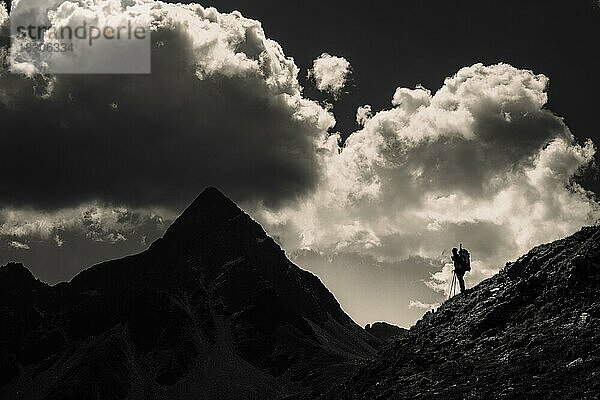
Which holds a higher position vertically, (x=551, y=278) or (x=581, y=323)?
(x=551, y=278)

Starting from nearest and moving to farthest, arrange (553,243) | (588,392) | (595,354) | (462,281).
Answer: (588,392)
(595,354)
(553,243)
(462,281)

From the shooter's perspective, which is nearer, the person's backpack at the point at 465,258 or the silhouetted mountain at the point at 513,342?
the silhouetted mountain at the point at 513,342

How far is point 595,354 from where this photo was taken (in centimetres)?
3081

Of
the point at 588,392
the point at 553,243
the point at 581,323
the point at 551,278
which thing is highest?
the point at 553,243

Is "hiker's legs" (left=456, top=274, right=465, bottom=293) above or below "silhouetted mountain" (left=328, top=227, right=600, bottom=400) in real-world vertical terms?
above

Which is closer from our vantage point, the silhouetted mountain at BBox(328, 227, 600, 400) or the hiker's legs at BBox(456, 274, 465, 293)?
the silhouetted mountain at BBox(328, 227, 600, 400)

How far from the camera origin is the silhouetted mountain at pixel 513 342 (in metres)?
31.6

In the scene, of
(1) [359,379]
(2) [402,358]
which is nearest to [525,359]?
(2) [402,358]

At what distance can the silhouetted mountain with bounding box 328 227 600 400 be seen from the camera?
104 feet

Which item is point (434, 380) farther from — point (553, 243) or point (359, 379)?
point (553, 243)

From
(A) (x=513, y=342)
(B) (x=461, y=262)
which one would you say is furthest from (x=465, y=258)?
(A) (x=513, y=342)

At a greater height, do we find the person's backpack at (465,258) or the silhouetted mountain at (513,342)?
the person's backpack at (465,258)

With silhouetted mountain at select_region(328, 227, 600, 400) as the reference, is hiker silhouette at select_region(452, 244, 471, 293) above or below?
above

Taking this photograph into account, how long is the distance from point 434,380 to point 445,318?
1146 centimetres
